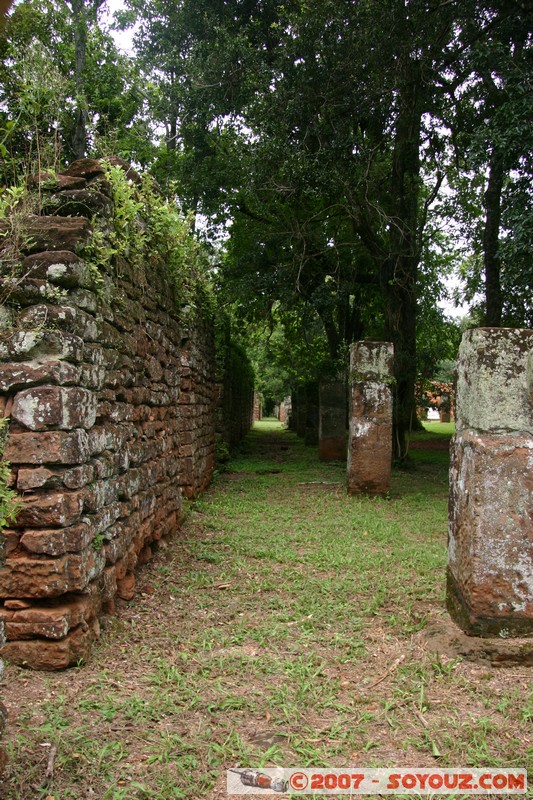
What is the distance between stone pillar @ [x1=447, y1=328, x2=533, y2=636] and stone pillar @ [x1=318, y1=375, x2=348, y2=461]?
9279 mm

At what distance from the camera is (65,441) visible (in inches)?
133

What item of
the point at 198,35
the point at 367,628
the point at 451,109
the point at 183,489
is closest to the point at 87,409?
the point at 367,628

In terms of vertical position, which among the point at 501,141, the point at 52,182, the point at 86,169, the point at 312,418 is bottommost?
the point at 312,418

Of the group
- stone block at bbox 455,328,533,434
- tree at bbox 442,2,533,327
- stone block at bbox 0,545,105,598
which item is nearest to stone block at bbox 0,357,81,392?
stone block at bbox 0,545,105,598

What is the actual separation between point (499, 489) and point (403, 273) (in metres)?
8.88

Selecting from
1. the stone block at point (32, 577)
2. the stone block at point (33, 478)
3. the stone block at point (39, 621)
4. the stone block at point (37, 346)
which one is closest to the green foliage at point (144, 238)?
the stone block at point (37, 346)

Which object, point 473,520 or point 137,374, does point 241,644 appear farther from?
point 137,374

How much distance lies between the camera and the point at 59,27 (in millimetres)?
12188

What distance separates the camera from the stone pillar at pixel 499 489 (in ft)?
11.2

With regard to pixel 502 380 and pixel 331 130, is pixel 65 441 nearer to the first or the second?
pixel 502 380

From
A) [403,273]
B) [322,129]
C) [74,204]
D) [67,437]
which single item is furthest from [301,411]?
[67,437]

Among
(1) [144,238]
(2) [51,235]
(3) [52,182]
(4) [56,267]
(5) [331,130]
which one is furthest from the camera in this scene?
(5) [331,130]

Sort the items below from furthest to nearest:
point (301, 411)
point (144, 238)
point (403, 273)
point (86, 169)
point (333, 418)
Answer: point (301, 411), point (333, 418), point (403, 273), point (144, 238), point (86, 169)

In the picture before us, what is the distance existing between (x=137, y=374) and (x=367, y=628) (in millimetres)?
2601
